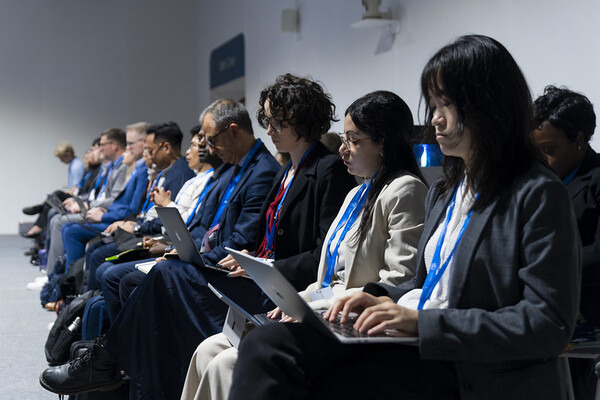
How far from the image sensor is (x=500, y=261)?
1.36 meters

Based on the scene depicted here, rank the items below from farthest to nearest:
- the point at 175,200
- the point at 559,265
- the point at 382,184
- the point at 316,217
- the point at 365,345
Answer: the point at 175,200, the point at 316,217, the point at 382,184, the point at 365,345, the point at 559,265

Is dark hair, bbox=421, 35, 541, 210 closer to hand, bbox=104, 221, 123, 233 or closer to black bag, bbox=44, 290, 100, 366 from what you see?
black bag, bbox=44, 290, 100, 366

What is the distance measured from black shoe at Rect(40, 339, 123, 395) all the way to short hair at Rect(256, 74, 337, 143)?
3.71ft

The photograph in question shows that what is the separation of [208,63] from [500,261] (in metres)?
10.2

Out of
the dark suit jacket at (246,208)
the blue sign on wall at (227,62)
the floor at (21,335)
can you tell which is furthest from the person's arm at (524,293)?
the blue sign on wall at (227,62)

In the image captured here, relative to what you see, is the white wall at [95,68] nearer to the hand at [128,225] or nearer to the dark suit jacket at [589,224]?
the hand at [128,225]

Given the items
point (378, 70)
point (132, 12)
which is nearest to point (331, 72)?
point (378, 70)

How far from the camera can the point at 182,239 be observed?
2.61 metres

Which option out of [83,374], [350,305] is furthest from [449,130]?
[83,374]

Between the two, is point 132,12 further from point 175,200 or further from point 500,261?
point 500,261

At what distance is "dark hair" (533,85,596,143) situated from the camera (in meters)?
2.18

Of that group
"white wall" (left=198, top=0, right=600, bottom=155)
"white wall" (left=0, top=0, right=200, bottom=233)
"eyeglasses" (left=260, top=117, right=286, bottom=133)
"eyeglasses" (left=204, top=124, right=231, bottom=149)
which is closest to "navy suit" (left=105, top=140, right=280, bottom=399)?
"eyeglasses" (left=260, top=117, right=286, bottom=133)

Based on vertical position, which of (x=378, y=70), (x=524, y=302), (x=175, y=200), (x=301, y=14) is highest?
(x=301, y=14)

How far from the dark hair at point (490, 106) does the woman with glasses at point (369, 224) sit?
1.81 ft
